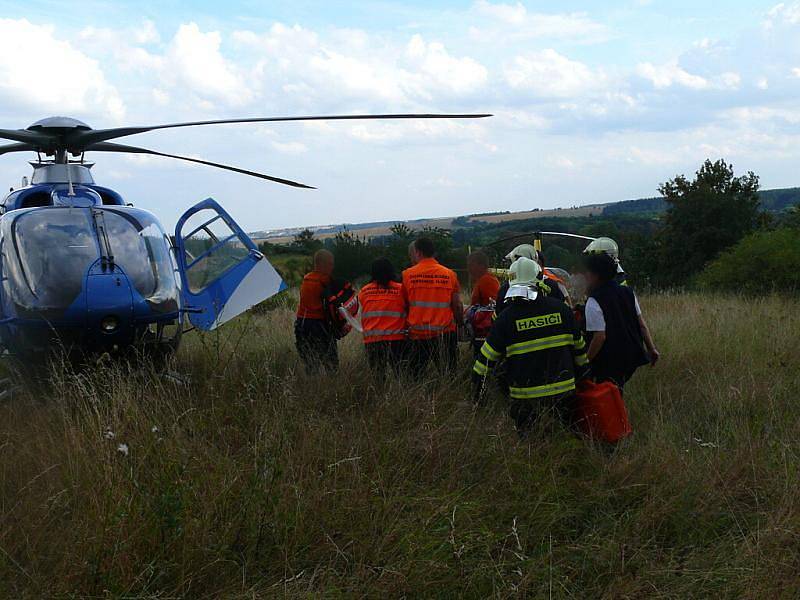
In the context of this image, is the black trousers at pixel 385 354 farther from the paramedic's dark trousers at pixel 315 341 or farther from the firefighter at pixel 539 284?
the firefighter at pixel 539 284

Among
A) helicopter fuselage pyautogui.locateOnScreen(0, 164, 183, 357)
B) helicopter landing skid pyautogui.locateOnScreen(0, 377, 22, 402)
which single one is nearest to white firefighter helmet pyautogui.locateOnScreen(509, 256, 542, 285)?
helicopter fuselage pyautogui.locateOnScreen(0, 164, 183, 357)

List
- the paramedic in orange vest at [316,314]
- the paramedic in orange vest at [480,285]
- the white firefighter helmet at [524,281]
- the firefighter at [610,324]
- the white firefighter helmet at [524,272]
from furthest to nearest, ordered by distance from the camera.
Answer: the paramedic in orange vest at [316,314]
the paramedic in orange vest at [480,285]
the firefighter at [610,324]
the white firefighter helmet at [524,272]
the white firefighter helmet at [524,281]

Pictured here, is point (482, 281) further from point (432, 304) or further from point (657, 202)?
point (657, 202)

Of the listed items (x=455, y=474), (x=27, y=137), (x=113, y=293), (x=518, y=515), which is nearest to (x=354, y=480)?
(x=455, y=474)

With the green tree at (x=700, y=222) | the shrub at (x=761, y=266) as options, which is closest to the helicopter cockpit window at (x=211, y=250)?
the shrub at (x=761, y=266)

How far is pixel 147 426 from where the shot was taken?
489 cm

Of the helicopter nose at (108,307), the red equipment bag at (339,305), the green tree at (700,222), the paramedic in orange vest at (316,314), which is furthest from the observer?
the green tree at (700,222)

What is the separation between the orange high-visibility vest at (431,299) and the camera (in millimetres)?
6941

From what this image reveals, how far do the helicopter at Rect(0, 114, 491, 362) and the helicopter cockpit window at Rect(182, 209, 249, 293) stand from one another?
1 centimetres

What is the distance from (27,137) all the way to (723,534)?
24.0ft

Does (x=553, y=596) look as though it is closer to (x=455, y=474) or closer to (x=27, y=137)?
(x=455, y=474)

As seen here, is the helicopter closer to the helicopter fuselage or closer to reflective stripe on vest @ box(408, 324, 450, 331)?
the helicopter fuselage

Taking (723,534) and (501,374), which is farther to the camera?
(501,374)

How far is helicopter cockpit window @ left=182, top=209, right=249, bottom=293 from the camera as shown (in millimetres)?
8242
